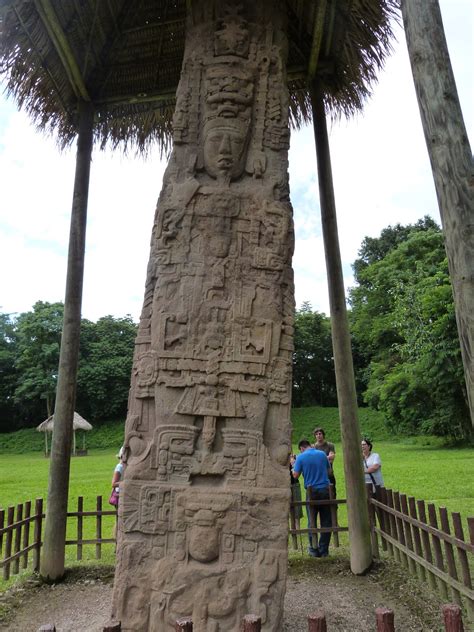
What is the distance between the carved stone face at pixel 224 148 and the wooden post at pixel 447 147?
2409mm

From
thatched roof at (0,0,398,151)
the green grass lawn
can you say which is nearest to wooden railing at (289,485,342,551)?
the green grass lawn

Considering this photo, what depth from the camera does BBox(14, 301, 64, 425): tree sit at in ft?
103

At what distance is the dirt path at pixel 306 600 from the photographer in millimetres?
4793

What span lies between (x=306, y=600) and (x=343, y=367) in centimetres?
253

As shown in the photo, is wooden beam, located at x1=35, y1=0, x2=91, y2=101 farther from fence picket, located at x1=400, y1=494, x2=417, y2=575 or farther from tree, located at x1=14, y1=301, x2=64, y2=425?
tree, located at x1=14, y1=301, x2=64, y2=425

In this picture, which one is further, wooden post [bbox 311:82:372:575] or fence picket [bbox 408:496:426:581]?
wooden post [bbox 311:82:372:575]

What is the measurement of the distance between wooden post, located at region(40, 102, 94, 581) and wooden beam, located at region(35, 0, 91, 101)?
0.69m

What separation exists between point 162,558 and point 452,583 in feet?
8.20

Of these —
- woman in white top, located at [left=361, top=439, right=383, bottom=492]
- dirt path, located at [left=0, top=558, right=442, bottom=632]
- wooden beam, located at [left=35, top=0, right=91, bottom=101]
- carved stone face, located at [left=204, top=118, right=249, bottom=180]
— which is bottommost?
dirt path, located at [left=0, top=558, right=442, bottom=632]

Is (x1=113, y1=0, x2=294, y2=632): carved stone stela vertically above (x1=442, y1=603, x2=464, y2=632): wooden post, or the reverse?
(x1=113, y1=0, x2=294, y2=632): carved stone stela

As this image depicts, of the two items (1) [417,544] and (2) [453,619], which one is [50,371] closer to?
(1) [417,544]

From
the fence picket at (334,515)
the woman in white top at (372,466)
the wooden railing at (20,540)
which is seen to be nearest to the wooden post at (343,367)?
the fence picket at (334,515)

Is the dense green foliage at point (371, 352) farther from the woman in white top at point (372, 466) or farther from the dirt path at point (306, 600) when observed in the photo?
the dirt path at point (306, 600)

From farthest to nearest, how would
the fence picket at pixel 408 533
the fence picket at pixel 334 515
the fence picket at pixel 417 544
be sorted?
the fence picket at pixel 334 515
the fence picket at pixel 408 533
the fence picket at pixel 417 544
